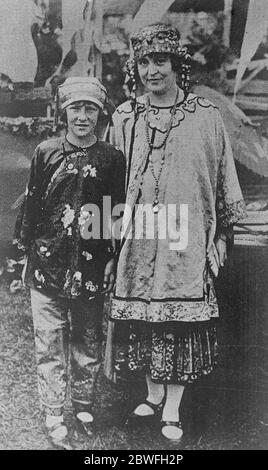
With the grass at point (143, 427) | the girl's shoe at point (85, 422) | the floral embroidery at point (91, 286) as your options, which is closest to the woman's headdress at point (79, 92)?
the floral embroidery at point (91, 286)

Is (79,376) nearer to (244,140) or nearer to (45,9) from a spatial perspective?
(244,140)

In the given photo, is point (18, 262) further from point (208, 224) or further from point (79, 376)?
point (208, 224)

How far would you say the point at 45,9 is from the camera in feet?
8.77

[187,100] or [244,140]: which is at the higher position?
[187,100]

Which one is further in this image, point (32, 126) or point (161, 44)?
point (32, 126)

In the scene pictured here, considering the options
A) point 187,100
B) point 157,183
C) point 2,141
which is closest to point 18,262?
point 2,141

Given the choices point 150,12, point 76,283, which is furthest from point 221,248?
point 150,12

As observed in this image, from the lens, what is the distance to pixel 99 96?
264 centimetres

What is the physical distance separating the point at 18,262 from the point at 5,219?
199 mm

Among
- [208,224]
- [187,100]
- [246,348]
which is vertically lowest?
[246,348]

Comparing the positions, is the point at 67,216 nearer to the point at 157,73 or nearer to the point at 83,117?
the point at 83,117

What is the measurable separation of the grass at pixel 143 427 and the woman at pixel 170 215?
0.10 metres

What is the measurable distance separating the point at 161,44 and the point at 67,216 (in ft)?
2.68

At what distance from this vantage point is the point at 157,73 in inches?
103
